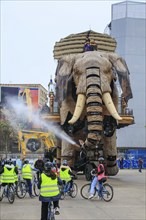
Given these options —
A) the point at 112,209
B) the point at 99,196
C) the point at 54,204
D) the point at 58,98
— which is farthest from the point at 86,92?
the point at 54,204

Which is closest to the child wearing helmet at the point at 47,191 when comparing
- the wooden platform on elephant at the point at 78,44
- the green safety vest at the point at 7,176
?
the green safety vest at the point at 7,176

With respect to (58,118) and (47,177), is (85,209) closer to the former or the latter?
(47,177)

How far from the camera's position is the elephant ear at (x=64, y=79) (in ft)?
64.6

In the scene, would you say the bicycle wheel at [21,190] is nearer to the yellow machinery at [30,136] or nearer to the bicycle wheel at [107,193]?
the bicycle wheel at [107,193]

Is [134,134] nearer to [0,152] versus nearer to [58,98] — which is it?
[0,152]

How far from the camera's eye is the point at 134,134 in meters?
54.7

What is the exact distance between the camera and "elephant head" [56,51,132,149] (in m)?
17.8

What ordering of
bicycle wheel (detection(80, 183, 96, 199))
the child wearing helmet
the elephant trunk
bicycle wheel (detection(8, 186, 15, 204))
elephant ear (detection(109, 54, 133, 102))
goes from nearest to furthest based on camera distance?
the child wearing helmet
bicycle wheel (detection(8, 186, 15, 204))
bicycle wheel (detection(80, 183, 96, 199))
the elephant trunk
elephant ear (detection(109, 54, 133, 102))

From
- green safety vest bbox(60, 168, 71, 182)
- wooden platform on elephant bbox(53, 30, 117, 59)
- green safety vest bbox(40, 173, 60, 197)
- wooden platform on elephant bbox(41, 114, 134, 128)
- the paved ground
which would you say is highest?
wooden platform on elephant bbox(53, 30, 117, 59)

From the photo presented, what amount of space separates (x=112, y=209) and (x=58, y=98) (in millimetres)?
10076

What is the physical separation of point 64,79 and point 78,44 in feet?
21.7

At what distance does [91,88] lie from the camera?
58.8 ft

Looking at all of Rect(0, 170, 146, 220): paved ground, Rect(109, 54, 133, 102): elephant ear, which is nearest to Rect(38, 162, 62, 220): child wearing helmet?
Rect(0, 170, 146, 220): paved ground

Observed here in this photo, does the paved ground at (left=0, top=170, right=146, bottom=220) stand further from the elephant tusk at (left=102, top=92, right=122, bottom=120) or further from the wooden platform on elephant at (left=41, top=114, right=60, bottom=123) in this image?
the wooden platform on elephant at (left=41, top=114, right=60, bottom=123)
